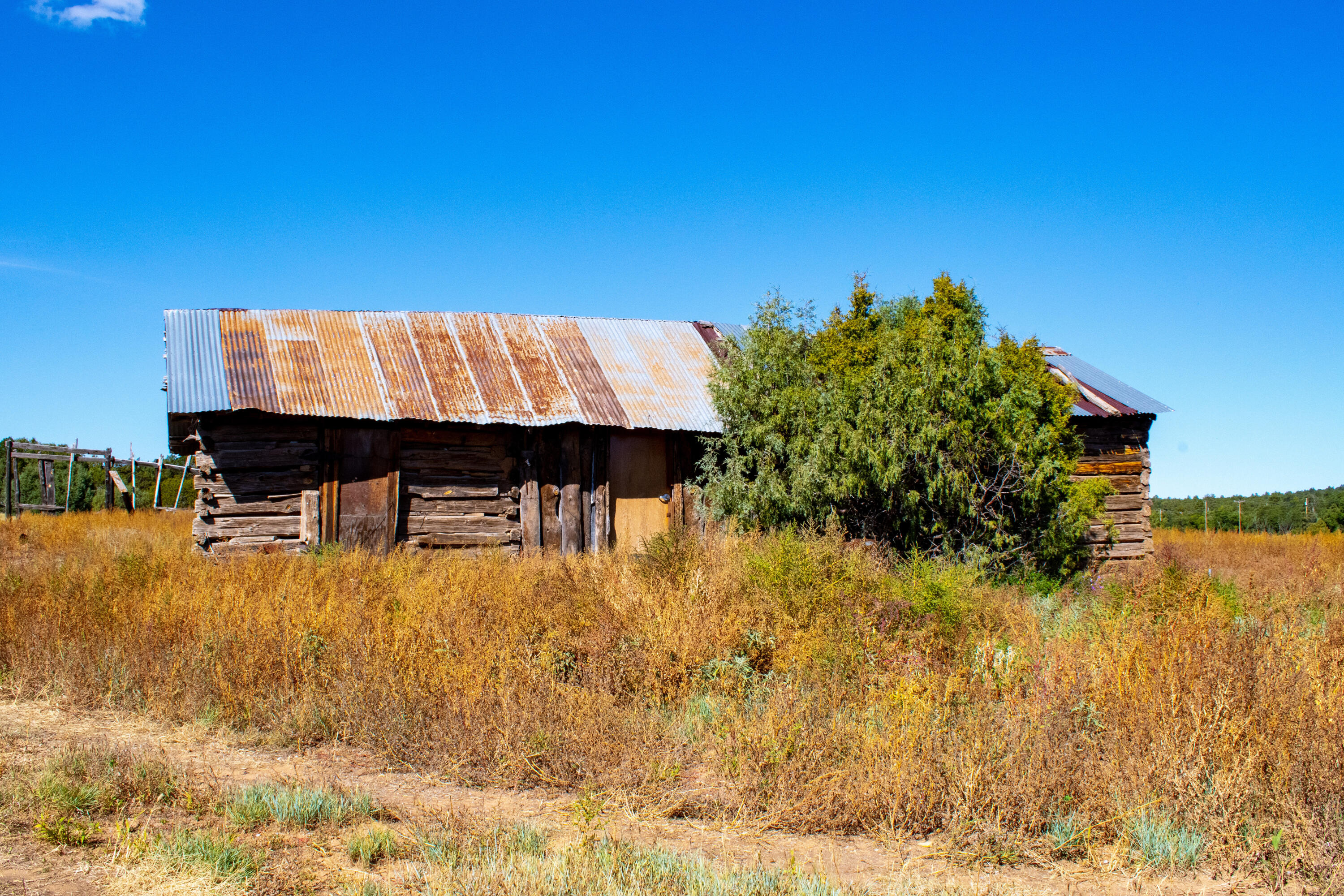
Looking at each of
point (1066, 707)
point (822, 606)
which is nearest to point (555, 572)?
point (822, 606)

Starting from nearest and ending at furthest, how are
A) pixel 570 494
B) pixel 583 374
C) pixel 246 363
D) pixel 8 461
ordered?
pixel 246 363 → pixel 570 494 → pixel 583 374 → pixel 8 461

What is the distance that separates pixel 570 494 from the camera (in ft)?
46.4

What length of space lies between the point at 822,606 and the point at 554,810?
323 centimetres

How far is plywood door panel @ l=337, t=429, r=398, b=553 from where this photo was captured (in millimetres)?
13188

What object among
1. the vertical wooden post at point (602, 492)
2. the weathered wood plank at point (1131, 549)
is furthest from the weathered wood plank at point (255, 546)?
the weathered wood plank at point (1131, 549)

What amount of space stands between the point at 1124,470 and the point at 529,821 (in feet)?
44.3

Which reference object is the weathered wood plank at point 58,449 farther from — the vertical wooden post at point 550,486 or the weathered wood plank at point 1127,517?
the weathered wood plank at point 1127,517

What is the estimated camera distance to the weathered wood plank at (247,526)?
12.9 meters

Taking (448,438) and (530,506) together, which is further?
(530,506)

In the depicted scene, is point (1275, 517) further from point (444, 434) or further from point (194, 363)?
point (194, 363)

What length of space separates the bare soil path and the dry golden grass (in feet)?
0.41

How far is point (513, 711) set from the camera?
5.46m

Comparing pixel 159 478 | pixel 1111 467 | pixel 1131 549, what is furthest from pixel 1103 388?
pixel 159 478

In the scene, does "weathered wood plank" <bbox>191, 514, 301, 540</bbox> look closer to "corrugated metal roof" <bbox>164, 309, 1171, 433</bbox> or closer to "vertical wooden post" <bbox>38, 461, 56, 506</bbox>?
"corrugated metal roof" <bbox>164, 309, 1171, 433</bbox>
